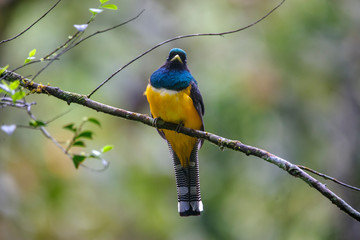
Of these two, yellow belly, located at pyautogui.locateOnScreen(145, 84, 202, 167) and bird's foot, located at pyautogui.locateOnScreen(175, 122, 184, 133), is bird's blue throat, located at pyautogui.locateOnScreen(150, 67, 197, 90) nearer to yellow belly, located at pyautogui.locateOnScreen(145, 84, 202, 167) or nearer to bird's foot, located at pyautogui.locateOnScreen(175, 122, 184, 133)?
yellow belly, located at pyautogui.locateOnScreen(145, 84, 202, 167)

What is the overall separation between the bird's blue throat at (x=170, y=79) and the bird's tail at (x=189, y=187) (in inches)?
23.2

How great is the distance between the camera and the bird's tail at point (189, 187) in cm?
416

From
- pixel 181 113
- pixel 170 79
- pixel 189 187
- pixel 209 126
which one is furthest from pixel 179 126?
pixel 209 126

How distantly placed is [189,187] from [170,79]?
969 mm

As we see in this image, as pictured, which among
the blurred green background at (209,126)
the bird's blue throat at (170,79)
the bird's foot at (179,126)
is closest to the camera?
the bird's foot at (179,126)

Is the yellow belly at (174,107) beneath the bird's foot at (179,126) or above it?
above

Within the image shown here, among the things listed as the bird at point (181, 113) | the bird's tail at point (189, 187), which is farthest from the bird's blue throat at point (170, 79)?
the bird's tail at point (189, 187)

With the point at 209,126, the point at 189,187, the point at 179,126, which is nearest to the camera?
the point at 179,126

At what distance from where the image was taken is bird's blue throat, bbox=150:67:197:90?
4113 millimetres

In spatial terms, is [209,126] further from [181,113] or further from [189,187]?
[181,113]

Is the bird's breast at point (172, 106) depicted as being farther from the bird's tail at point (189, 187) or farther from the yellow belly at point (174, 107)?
the bird's tail at point (189, 187)

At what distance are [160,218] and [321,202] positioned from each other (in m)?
2.80

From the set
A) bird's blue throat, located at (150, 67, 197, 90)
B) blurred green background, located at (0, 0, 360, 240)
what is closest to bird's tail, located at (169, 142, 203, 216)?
bird's blue throat, located at (150, 67, 197, 90)

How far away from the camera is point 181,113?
157 inches
